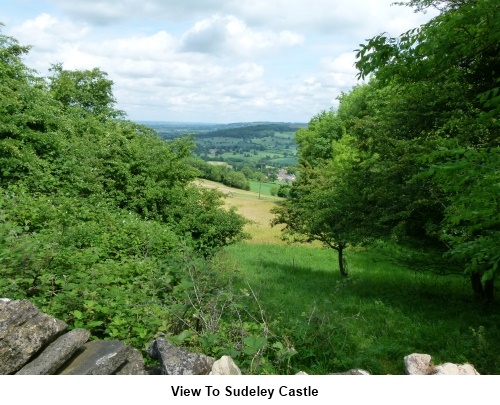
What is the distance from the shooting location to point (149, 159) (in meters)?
16.4

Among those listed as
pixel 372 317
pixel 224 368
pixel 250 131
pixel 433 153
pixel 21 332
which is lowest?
pixel 372 317

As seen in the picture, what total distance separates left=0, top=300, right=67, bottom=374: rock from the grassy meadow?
2.73 metres

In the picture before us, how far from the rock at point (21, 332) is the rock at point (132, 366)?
0.81m

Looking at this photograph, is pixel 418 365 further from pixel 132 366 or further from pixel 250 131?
pixel 250 131

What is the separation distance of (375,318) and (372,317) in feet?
0.32

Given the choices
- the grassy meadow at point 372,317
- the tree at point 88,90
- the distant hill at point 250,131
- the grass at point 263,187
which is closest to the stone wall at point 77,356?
the grassy meadow at point 372,317

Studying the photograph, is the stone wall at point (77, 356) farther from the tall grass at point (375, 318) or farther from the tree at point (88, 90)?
the tree at point (88, 90)

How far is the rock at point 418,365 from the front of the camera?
4250 millimetres

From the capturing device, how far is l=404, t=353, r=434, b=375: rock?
425cm

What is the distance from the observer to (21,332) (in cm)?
415

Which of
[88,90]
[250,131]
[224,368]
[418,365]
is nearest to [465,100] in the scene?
[418,365]

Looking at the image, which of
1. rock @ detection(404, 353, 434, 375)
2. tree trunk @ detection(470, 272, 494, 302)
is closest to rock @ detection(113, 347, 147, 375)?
rock @ detection(404, 353, 434, 375)

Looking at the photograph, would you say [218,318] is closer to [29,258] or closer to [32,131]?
[29,258]

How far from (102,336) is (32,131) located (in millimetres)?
10411
